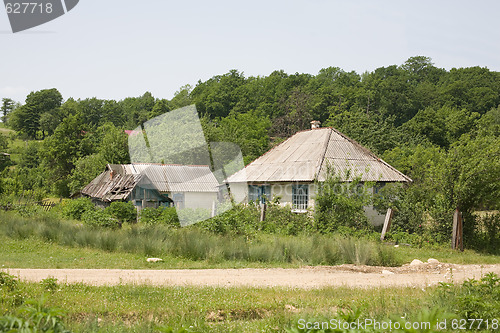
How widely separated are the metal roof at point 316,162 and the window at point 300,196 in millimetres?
714

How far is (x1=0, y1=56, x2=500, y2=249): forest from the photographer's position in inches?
688

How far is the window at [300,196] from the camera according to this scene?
82.4 ft

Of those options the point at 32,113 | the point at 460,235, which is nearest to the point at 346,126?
the point at 460,235

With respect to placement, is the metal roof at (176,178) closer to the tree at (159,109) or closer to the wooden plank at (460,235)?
the wooden plank at (460,235)

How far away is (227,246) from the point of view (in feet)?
48.9

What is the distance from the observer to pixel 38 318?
492cm

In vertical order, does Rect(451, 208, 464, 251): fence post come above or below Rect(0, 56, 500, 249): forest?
below

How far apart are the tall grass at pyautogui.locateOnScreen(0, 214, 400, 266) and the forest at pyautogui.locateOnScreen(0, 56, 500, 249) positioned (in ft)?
15.7

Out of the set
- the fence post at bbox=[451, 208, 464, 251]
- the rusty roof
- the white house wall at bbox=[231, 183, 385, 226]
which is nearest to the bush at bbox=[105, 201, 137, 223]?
the rusty roof

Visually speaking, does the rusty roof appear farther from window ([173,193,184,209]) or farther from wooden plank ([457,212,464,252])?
wooden plank ([457,212,464,252])

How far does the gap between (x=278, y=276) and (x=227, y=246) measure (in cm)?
→ 338

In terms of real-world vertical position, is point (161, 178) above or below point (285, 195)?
above

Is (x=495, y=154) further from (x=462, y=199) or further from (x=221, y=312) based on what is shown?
(x=221, y=312)

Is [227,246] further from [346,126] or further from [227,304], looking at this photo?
[346,126]
